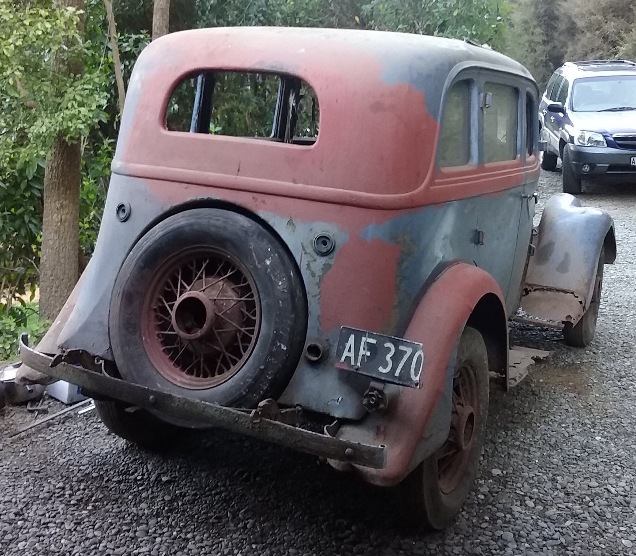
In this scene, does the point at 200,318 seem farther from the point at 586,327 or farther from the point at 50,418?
the point at 586,327

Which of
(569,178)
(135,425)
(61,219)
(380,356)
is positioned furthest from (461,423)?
(569,178)

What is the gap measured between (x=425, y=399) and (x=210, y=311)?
2.94 ft

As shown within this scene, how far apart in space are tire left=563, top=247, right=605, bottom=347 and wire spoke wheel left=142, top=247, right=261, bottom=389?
3.06 m

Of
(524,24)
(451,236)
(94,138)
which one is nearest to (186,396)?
(451,236)

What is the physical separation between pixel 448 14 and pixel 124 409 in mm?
9228

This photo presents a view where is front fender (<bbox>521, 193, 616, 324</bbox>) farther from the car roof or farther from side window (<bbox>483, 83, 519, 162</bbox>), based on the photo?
the car roof

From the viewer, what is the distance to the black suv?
10.7 metres

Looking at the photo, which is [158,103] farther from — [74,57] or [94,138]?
[94,138]

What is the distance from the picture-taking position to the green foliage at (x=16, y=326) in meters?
5.76

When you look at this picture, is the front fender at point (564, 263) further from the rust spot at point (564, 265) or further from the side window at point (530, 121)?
the side window at point (530, 121)

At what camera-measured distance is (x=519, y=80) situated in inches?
170

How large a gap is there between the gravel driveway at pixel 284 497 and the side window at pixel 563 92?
883 cm

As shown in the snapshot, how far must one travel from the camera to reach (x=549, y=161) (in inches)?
529

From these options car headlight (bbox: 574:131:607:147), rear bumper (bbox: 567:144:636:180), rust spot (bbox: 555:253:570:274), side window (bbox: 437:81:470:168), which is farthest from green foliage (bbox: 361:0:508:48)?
side window (bbox: 437:81:470:168)
